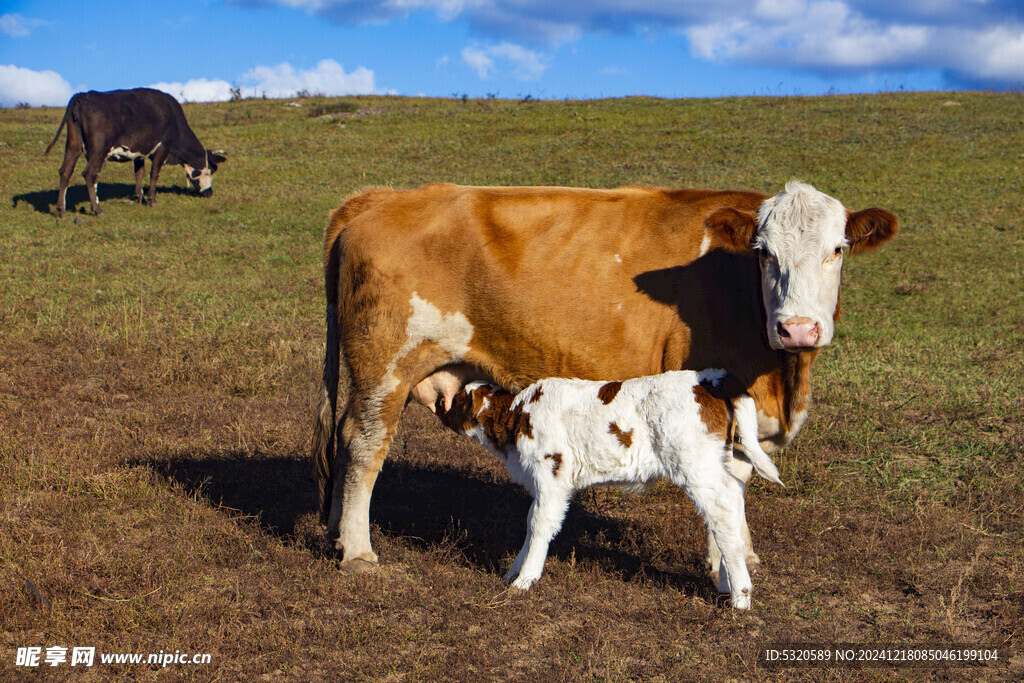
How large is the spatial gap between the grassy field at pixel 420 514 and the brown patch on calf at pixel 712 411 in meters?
1.04

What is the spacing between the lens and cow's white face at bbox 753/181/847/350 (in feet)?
15.5

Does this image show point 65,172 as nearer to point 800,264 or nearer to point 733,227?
point 733,227

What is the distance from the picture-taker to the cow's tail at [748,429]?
16.3 ft

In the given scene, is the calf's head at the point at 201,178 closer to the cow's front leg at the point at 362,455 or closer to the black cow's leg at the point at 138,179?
the black cow's leg at the point at 138,179

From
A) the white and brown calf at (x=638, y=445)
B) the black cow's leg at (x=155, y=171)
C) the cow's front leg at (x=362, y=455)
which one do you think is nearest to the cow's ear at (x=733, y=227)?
the white and brown calf at (x=638, y=445)

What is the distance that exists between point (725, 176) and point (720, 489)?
1899cm

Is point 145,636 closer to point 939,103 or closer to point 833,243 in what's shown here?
point 833,243

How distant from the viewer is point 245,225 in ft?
63.4

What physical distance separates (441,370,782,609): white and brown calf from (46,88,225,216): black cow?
17300 millimetres

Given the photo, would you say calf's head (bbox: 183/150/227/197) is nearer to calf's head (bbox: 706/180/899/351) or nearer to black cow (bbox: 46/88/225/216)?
black cow (bbox: 46/88/225/216)

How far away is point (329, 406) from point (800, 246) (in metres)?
3.33

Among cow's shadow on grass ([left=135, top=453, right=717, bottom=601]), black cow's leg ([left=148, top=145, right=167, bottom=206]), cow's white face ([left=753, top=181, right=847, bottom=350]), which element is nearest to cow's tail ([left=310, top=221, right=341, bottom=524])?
cow's shadow on grass ([left=135, top=453, right=717, bottom=601])

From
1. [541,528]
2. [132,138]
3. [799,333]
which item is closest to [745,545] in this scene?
[541,528]

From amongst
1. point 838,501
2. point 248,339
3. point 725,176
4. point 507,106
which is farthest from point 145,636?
point 507,106
